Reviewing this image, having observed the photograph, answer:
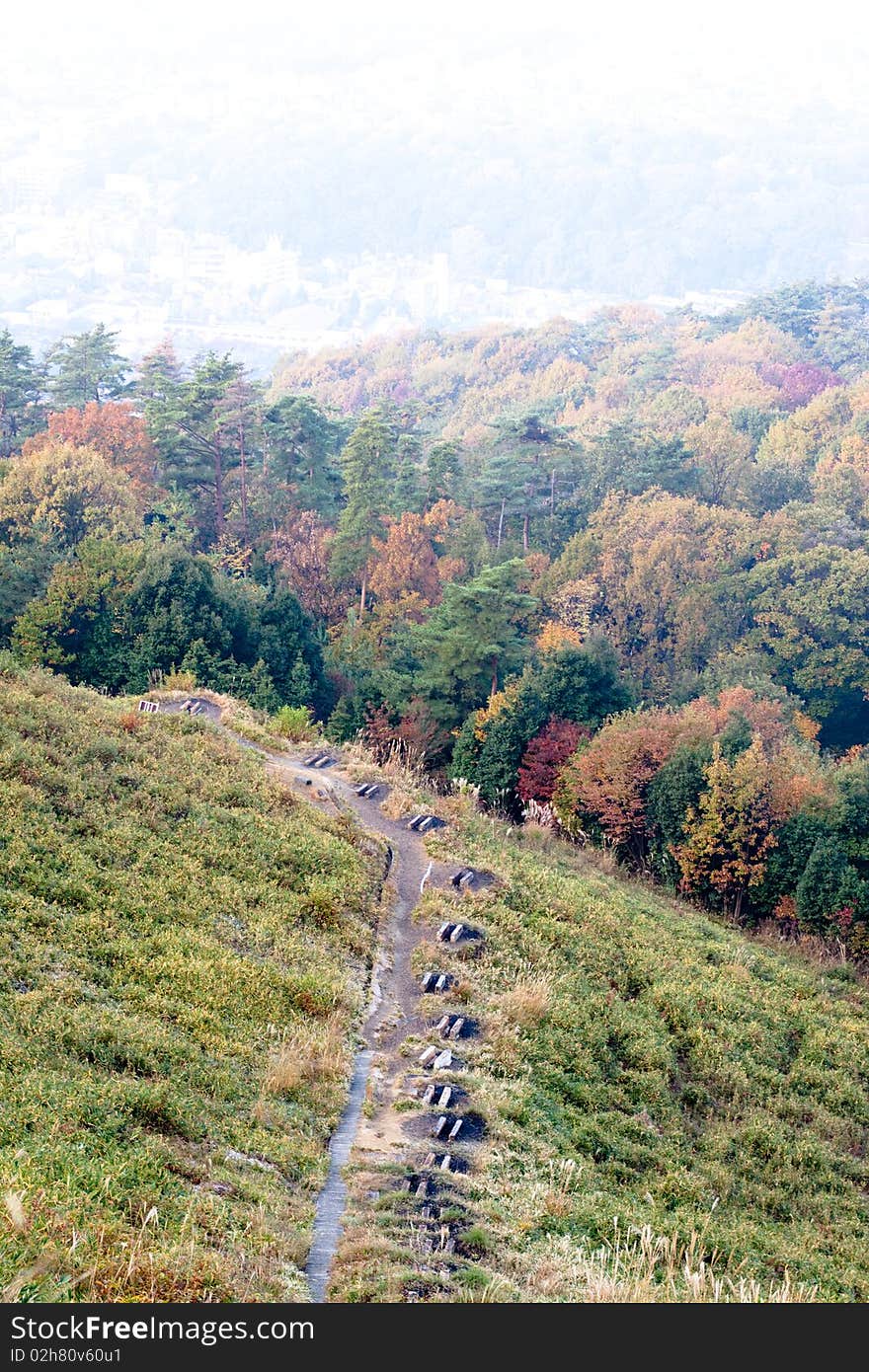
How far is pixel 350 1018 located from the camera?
1332 centimetres

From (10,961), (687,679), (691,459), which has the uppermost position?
(691,459)

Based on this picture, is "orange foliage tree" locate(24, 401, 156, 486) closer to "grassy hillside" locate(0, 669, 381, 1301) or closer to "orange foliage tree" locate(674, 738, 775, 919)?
"orange foliage tree" locate(674, 738, 775, 919)

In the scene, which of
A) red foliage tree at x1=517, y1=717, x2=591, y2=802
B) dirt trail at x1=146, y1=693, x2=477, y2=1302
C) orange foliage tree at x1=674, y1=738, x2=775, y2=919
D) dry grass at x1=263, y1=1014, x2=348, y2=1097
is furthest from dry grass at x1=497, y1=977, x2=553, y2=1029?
red foliage tree at x1=517, y1=717, x2=591, y2=802

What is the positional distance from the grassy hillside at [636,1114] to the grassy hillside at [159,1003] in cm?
107

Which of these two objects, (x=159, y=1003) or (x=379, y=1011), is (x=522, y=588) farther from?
(x=159, y=1003)

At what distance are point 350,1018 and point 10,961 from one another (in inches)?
159

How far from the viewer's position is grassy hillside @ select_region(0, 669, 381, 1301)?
7.06 m

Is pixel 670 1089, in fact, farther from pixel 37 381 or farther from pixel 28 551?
pixel 37 381

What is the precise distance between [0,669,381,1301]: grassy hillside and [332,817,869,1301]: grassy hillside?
41.9 inches

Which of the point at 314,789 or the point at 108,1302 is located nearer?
the point at 108,1302

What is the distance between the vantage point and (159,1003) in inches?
Answer: 452

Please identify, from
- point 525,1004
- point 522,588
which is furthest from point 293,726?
point 522,588
